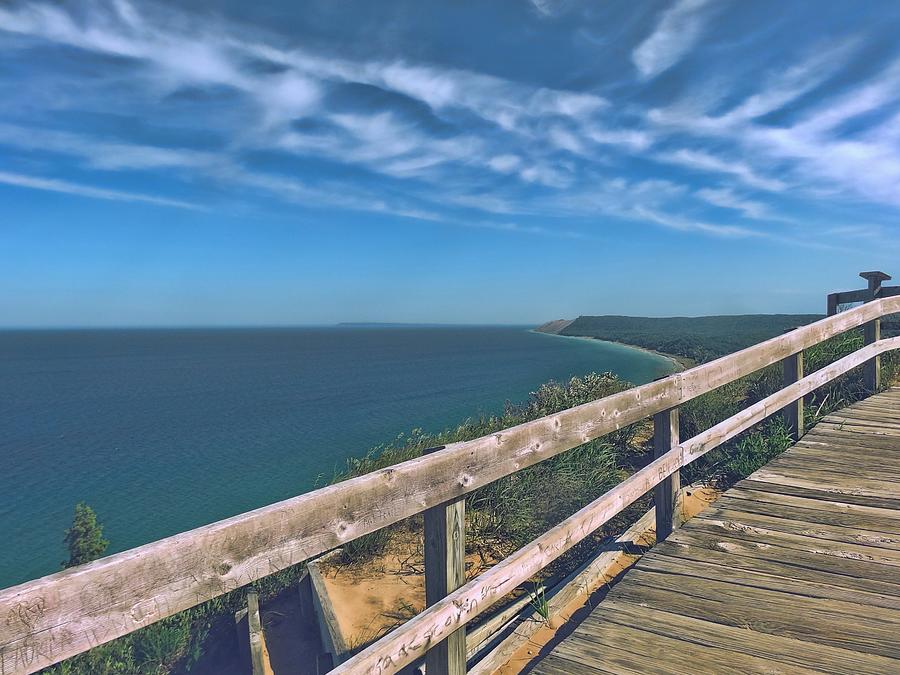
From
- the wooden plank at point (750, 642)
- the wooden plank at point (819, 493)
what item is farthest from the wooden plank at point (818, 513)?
the wooden plank at point (750, 642)

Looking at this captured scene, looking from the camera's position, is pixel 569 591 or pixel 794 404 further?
pixel 794 404

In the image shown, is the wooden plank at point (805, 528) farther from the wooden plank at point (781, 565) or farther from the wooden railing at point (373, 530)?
the wooden railing at point (373, 530)

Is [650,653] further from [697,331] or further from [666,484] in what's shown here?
[697,331]

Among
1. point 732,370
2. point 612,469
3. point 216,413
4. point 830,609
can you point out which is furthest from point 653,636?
point 216,413

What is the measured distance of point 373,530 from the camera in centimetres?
164

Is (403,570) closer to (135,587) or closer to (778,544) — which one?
(778,544)

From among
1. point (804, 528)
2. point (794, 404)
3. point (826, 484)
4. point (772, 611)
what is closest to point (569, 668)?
point (772, 611)

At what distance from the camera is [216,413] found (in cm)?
3173

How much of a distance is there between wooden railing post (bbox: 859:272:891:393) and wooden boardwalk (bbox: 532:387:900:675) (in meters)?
3.05

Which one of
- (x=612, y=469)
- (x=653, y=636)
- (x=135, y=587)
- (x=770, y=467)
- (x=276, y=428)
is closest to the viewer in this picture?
(x=135, y=587)

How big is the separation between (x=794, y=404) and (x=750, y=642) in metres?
3.66

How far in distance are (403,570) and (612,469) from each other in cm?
296

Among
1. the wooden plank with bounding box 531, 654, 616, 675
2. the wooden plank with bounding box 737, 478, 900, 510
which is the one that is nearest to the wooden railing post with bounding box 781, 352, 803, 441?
the wooden plank with bounding box 737, 478, 900, 510

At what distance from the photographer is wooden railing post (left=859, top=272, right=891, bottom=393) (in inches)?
251
